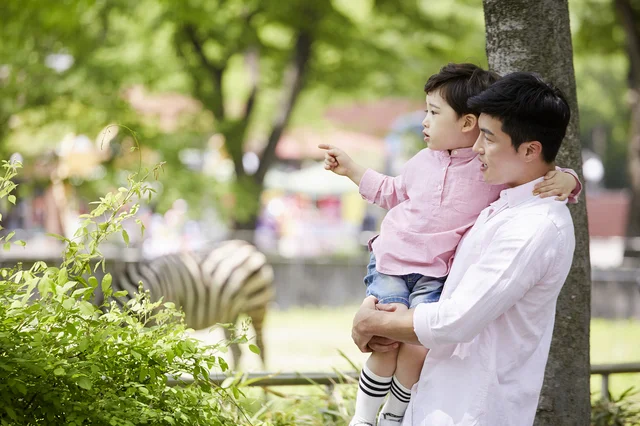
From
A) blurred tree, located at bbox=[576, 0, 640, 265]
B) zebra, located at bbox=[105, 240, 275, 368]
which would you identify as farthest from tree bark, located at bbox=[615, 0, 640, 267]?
zebra, located at bbox=[105, 240, 275, 368]

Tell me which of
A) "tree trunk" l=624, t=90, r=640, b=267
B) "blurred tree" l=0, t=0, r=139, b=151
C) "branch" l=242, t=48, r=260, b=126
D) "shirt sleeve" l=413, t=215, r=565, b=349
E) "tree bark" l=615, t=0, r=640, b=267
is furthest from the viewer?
"branch" l=242, t=48, r=260, b=126

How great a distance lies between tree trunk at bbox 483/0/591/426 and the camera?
3.95m

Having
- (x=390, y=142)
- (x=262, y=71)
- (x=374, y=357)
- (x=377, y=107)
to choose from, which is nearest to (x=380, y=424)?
(x=374, y=357)

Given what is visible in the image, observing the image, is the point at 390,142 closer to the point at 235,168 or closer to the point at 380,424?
the point at 235,168

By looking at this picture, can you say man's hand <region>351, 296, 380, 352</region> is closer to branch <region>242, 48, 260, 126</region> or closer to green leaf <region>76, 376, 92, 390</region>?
green leaf <region>76, 376, 92, 390</region>

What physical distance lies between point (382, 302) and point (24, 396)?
1.07 meters

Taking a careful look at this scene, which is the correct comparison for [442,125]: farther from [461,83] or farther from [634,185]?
[634,185]

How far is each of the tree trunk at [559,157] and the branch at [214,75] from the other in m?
11.0

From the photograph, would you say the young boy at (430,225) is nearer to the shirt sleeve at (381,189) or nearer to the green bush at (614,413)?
the shirt sleeve at (381,189)

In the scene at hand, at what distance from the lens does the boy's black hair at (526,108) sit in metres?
2.44

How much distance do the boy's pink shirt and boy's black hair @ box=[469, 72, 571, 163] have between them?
1.15ft

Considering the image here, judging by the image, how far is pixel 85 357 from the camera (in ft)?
9.12

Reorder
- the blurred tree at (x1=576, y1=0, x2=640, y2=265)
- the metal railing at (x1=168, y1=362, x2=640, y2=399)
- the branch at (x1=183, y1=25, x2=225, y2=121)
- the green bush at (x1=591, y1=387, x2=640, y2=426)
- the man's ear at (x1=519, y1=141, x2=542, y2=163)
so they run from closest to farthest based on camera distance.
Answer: the man's ear at (x1=519, y1=141, x2=542, y2=163), the metal railing at (x1=168, y1=362, x2=640, y2=399), the green bush at (x1=591, y1=387, x2=640, y2=426), the blurred tree at (x1=576, y1=0, x2=640, y2=265), the branch at (x1=183, y1=25, x2=225, y2=121)

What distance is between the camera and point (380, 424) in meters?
2.83
